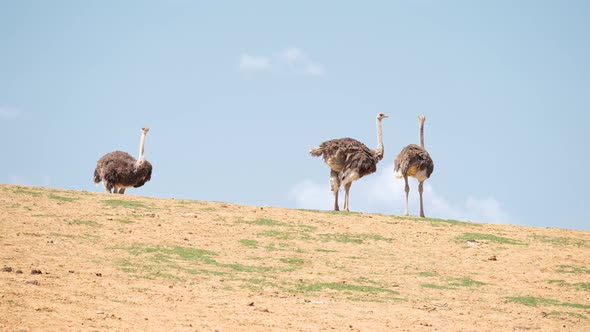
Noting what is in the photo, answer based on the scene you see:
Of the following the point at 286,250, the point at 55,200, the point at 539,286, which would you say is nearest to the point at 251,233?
the point at 286,250

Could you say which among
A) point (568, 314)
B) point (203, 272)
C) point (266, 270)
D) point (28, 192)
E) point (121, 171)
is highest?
point (121, 171)

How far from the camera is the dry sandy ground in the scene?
10.7m

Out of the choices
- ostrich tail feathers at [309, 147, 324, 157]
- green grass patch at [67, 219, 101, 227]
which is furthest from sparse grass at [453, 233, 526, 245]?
green grass patch at [67, 219, 101, 227]

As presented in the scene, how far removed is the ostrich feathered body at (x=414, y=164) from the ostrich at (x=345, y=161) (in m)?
1.20

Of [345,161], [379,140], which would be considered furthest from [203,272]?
[379,140]

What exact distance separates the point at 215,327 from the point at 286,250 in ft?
18.7

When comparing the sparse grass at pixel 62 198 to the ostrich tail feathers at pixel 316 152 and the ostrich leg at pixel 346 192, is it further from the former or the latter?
the ostrich leg at pixel 346 192

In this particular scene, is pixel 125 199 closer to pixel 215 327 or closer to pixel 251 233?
pixel 251 233

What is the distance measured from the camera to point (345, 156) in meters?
21.0

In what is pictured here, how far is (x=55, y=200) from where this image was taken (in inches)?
699

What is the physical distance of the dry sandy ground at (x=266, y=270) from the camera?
35.1 feet

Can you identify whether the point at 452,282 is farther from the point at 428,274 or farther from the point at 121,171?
the point at 121,171

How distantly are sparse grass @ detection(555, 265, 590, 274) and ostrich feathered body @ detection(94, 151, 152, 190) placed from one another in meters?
13.3

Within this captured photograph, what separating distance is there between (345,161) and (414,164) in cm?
231
